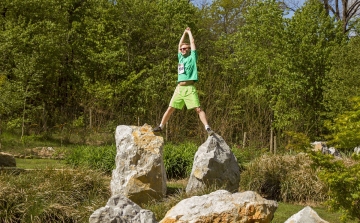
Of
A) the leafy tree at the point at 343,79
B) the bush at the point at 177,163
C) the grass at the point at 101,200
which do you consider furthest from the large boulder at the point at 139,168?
the leafy tree at the point at 343,79

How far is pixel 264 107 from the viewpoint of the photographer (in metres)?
17.3

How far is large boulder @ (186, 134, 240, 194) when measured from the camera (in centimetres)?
766

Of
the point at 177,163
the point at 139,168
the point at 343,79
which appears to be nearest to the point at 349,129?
the point at 139,168

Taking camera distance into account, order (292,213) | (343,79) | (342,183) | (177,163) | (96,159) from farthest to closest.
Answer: (343,79) → (96,159) → (177,163) → (292,213) → (342,183)

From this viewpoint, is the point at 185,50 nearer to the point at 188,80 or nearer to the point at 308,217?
the point at 188,80

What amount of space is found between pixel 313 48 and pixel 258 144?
565cm

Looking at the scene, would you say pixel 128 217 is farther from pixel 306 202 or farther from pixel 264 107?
pixel 264 107

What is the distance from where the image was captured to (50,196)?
7199mm

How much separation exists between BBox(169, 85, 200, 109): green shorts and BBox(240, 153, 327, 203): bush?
1.88 meters

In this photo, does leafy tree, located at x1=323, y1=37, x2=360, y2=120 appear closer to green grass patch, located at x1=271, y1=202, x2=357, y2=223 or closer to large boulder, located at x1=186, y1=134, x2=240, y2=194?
green grass patch, located at x1=271, y1=202, x2=357, y2=223

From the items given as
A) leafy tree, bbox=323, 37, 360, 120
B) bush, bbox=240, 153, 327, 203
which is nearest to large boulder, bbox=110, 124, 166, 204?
bush, bbox=240, 153, 327, 203

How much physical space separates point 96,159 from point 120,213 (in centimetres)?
596

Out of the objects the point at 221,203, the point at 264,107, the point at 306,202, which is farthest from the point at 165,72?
the point at 221,203

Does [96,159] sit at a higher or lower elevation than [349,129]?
lower
